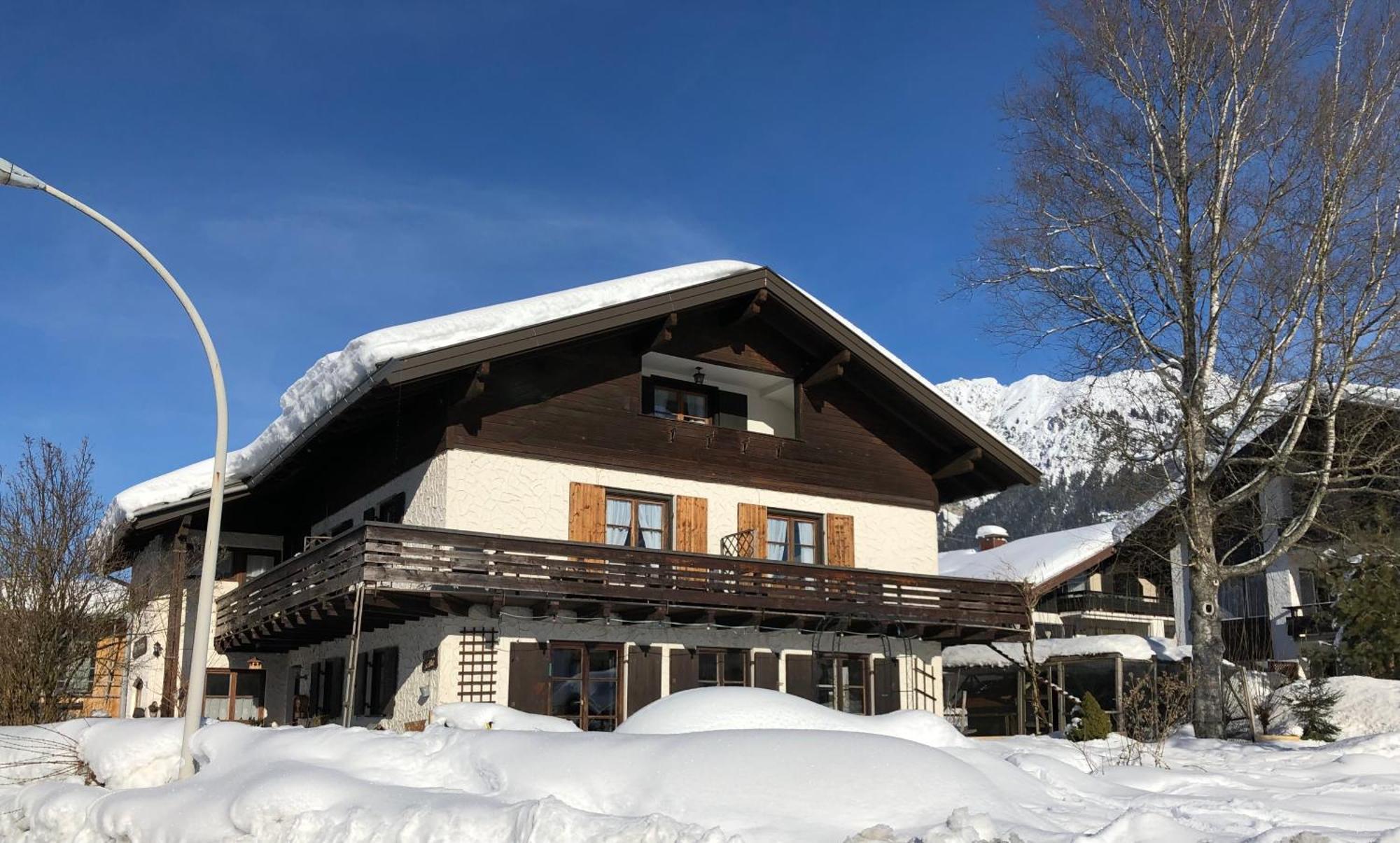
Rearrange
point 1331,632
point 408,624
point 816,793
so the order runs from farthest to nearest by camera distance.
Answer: point 1331,632
point 408,624
point 816,793

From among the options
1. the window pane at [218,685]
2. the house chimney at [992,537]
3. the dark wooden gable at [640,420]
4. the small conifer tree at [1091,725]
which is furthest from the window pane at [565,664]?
the house chimney at [992,537]

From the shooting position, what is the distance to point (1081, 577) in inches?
1657

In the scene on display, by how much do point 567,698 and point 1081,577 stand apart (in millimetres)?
26185

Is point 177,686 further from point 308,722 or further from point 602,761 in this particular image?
point 602,761

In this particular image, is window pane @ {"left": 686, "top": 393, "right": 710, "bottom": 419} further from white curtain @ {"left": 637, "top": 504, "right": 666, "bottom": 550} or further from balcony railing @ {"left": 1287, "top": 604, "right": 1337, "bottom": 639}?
balcony railing @ {"left": 1287, "top": 604, "right": 1337, "bottom": 639}

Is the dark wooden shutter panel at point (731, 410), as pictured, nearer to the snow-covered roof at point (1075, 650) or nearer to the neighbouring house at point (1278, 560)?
the snow-covered roof at point (1075, 650)

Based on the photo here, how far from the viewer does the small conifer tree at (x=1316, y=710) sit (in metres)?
19.7

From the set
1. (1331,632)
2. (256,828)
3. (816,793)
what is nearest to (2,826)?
(256,828)

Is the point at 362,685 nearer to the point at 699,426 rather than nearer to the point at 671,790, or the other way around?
the point at 699,426

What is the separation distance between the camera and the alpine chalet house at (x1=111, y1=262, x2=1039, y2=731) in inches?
769

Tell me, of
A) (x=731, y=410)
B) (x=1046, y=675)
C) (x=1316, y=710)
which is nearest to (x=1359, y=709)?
(x=1316, y=710)

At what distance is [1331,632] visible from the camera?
3053cm

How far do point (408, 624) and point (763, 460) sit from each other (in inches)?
282

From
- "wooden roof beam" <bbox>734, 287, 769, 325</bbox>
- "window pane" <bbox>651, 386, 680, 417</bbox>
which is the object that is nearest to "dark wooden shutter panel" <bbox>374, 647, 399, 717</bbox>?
"window pane" <bbox>651, 386, 680, 417</bbox>
